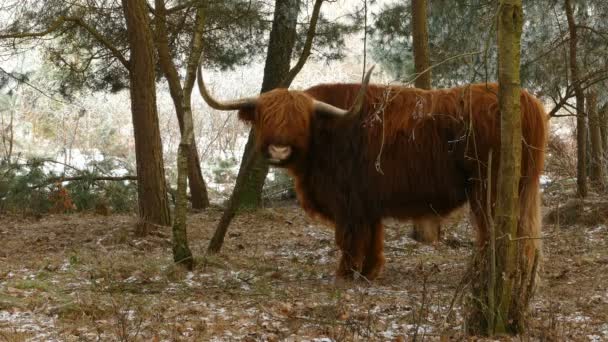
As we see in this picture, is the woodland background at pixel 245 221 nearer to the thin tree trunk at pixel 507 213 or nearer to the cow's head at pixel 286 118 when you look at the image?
the thin tree trunk at pixel 507 213

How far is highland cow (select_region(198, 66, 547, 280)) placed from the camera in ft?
22.1

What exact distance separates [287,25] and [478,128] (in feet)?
→ 18.4

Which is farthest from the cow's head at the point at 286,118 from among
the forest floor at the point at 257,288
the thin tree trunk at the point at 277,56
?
the thin tree trunk at the point at 277,56

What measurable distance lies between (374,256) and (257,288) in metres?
1.36

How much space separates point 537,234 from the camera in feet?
20.5

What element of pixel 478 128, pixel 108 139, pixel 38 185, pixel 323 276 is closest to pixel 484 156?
pixel 478 128

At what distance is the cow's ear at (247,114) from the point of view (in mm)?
7467

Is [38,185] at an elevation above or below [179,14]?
below

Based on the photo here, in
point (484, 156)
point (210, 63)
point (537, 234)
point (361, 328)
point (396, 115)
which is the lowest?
point (361, 328)

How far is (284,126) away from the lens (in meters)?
6.83

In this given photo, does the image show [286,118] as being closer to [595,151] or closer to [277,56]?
[277,56]

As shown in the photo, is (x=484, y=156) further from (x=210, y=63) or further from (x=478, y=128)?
(x=210, y=63)

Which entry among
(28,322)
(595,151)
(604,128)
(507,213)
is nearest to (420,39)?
(507,213)

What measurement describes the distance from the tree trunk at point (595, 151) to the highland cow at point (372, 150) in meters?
6.08
